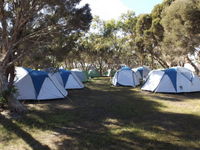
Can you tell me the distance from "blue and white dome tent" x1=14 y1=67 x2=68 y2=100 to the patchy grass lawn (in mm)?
938

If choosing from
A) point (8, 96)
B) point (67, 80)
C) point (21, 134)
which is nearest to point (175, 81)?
point (67, 80)

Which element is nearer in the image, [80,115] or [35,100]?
[80,115]

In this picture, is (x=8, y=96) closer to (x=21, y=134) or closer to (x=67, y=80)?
(x=21, y=134)

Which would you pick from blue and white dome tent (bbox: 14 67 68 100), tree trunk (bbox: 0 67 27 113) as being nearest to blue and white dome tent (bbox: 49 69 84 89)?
blue and white dome tent (bbox: 14 67 68 100)

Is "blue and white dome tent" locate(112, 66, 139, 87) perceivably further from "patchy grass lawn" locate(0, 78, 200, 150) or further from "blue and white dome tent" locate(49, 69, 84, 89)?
"patchy grass lawn" locate(0, 78, 200, 150)

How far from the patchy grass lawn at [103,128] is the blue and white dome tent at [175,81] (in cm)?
347

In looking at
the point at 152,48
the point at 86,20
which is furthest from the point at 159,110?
the point at 152,48

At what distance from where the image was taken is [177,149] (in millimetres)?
4176

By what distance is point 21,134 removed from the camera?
500cm

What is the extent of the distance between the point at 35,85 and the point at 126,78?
8.36m

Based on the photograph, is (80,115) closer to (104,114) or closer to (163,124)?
(104,114)

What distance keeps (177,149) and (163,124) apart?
1.71 meters

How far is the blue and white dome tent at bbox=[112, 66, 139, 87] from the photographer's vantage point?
51.6 feet

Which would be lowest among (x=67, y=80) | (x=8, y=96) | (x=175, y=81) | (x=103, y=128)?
(x=103, y=128)
